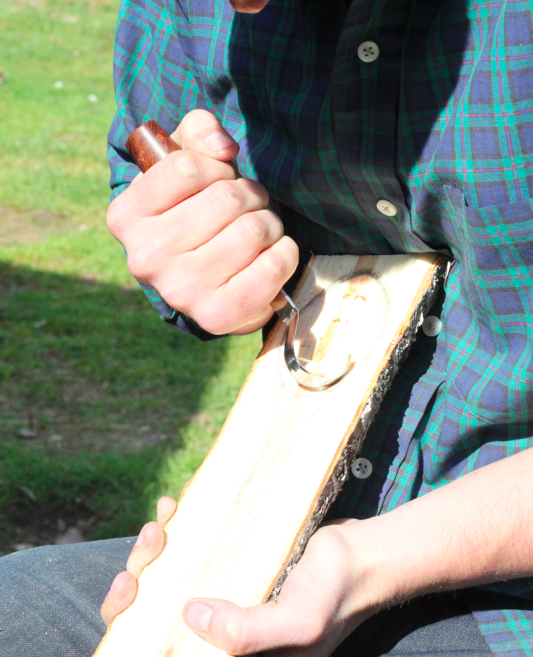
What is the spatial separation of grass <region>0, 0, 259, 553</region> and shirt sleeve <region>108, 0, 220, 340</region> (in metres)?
1.69

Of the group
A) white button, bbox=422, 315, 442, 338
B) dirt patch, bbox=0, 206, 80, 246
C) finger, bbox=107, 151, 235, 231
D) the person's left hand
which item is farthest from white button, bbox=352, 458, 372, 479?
dirt patch, bbox=0, 206, 80, 246

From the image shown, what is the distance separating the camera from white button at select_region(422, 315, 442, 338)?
1.31m

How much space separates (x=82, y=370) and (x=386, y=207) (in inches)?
118

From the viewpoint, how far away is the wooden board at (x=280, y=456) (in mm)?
1122

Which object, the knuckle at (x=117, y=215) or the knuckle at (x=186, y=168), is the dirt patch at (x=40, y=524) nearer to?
the knuckle at (x=117, y=215)

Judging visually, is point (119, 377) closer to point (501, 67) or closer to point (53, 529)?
point (53, 529)

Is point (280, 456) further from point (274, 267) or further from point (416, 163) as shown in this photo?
point (416, 163)

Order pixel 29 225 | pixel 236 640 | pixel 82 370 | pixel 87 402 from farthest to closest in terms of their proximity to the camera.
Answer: pixel 29 225 < pixel 82 370 < pixel 87 402 < pixel 236 640

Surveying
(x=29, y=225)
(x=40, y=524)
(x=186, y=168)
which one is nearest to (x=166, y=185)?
(x=186, y=168)

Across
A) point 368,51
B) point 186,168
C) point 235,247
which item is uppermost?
point 368,51

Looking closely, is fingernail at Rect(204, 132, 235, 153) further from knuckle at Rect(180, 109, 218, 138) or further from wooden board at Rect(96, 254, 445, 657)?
wooden board at Rect(96, 254, 445, 657)

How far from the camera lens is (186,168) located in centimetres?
117

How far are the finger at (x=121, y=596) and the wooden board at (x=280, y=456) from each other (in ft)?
0.04

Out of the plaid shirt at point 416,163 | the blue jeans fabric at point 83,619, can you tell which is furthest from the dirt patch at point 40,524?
the plaid shirt at point 416,163
